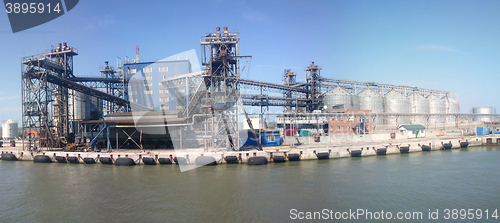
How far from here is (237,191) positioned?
17.7 m

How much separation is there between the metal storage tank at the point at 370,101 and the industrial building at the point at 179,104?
24cm

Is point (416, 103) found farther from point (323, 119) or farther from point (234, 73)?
point (234, 73)

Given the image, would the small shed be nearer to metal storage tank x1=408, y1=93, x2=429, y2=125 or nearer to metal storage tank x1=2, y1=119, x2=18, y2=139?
metal storage tank x1=408, y1=93, x2=429, y2=125

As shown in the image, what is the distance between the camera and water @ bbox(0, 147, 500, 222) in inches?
569

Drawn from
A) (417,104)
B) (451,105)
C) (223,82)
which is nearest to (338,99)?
(417,104)

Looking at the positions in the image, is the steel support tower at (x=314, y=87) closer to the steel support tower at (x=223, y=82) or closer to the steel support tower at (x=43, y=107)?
the steel support tower at (x=223, y=82)

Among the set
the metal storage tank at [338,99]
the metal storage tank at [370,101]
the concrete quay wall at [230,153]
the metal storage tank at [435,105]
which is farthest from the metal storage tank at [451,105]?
the concrete quay wall at [230,153]

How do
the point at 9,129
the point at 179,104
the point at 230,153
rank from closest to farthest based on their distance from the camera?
the point at 230,153, the point at 179,104, the point at 9,129

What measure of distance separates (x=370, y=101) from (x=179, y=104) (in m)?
47.4

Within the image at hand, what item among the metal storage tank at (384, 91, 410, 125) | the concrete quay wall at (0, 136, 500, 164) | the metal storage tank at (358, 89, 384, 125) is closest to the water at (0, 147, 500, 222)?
Result: the concrete quay wall at (0, 136, 500, 164)

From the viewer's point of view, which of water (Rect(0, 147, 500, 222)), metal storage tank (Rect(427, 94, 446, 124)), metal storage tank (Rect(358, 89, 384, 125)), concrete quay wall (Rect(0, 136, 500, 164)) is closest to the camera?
water (Rect(0, 147, 500, 222))

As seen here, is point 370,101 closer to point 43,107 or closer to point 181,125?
point 181,125

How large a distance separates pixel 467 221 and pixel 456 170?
12682 millimetres

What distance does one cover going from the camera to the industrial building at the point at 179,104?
3089 cm
